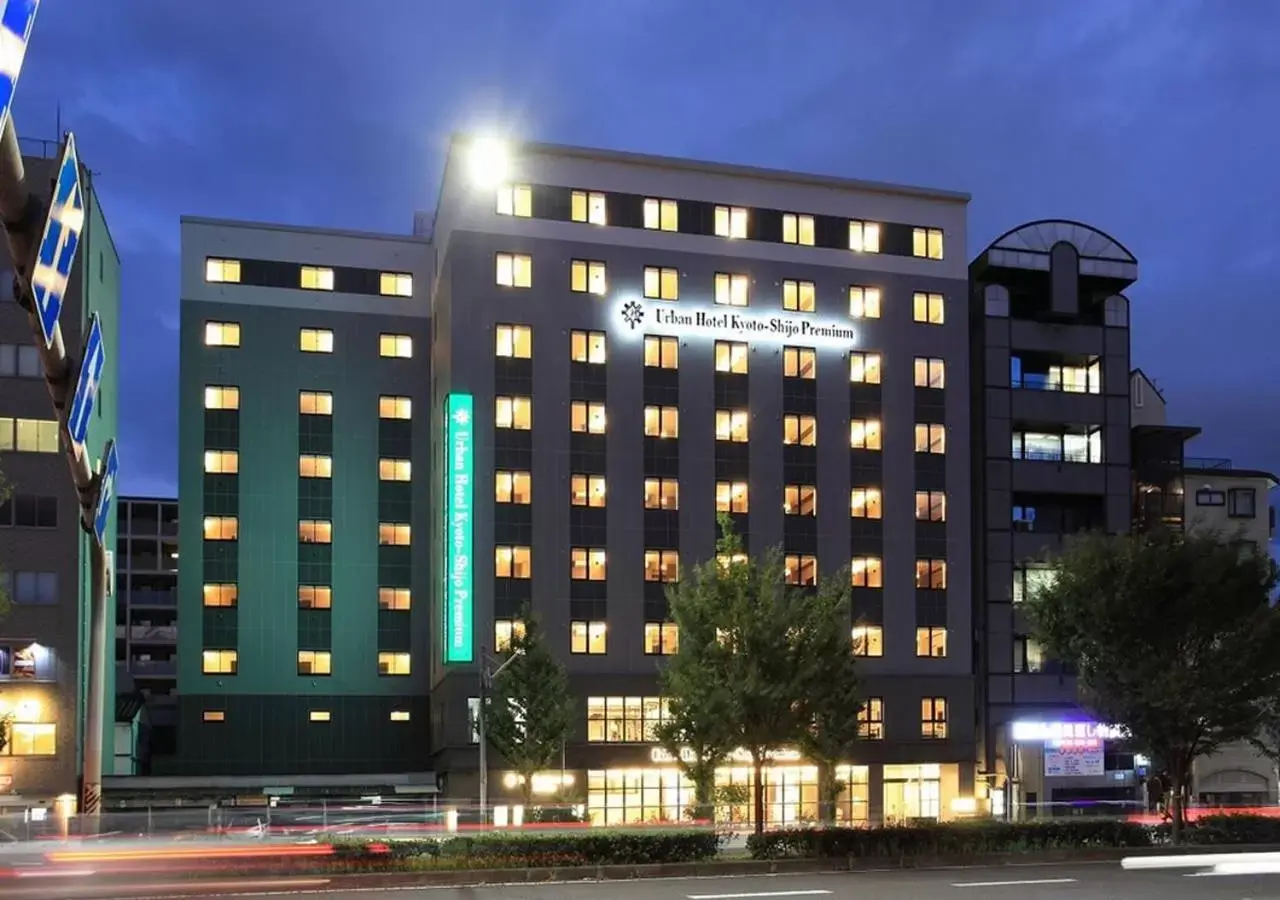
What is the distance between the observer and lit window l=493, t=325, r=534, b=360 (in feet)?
215

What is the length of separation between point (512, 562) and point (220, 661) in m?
18.5

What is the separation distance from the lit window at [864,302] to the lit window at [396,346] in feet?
80.7

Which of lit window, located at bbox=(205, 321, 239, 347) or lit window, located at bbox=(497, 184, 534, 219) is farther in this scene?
lit window, located at bbox=(205, 321, 239, 347)

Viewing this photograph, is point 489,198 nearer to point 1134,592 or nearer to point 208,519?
point 208,519

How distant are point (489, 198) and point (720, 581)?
114ft

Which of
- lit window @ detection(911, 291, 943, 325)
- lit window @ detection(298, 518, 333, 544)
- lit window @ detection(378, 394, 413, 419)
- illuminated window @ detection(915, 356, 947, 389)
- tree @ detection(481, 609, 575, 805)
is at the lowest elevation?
tree @ detection(481, 609, 575, 805)

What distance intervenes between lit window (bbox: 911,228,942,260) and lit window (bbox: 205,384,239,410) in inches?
1487

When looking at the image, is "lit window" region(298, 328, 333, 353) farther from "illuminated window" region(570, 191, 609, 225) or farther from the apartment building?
"illuminated window" region(570, 191, 609, 225)

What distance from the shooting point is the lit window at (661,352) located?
67.5 meters

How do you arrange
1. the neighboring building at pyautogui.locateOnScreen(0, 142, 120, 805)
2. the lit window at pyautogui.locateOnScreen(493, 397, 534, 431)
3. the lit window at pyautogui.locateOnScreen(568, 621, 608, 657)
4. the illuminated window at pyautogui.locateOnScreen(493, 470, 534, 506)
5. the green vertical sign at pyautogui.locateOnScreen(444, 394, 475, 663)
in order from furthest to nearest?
the lit window at pyautogui.locateOnScreen(493, 397, 534, 431) < the lit window at pyautogui.locateOnScreen(568, 621, 608, 657) < the illuminated window at pyautogui.locateOnScreen(493, 470, 534, 506) < the green vertical sign at pyautogui.locateOnScreen(444, 394, 475, 663) < the neighboring building at pyautogui.locateOnScreen(0, 142, 120, 805)

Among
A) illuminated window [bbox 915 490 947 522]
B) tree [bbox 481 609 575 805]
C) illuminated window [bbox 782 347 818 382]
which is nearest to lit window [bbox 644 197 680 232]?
illuminated window [bbox 782 347 818 382]

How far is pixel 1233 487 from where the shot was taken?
76812 mm

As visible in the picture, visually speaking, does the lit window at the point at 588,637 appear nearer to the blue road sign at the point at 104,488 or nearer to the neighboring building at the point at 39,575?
the neighboring building at the point at 39,575

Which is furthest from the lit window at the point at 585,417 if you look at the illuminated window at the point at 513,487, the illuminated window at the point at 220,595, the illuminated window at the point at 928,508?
the illuminated window at the point at 220,595
